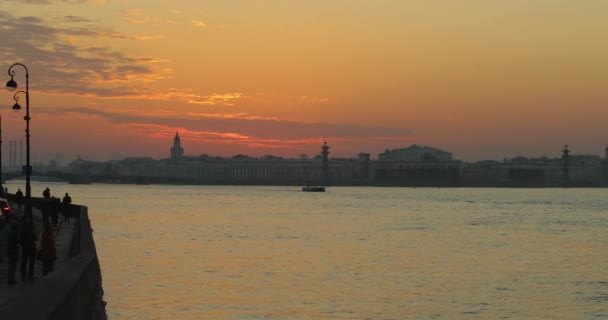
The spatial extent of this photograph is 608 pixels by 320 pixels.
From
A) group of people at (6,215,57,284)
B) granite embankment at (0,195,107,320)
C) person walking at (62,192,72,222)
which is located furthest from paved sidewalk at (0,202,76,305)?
person walking at (62,192,72,222)

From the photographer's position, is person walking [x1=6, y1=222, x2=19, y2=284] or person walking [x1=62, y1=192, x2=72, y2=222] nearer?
person walking [x1=6, y1=222, x2=19, y2=284]

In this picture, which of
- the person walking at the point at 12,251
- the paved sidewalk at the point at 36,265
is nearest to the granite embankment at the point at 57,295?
the paved sidewalk at the point at 36,265

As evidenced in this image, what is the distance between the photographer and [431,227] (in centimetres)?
7031

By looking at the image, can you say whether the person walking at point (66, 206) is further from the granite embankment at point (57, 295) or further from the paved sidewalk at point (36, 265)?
the granite embankment at point (57, 295)

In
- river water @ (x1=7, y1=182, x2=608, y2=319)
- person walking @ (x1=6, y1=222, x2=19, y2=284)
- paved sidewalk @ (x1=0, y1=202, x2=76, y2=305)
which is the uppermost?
person walking @ (x1=6, y1=222, x2=19, y2=284)

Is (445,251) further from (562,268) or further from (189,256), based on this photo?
(189,256)

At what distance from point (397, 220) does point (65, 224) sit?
42040 mm

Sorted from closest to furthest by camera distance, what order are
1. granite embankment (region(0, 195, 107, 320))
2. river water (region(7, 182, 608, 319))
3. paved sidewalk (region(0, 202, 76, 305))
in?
→ granite embankment (region(0, 195, 107, 320)) → paved sidewalk (region(0, 202, 76, 305)) → river water (region(7, 182, 608, 319))

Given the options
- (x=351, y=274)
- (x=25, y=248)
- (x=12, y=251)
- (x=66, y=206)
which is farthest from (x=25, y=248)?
(x=66, y=206)

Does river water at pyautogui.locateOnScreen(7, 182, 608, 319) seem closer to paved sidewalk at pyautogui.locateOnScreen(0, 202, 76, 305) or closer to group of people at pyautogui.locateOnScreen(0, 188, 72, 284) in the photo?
paved sidewalk at pyautogui.locateOnScreen(0, 202, 76, 305)

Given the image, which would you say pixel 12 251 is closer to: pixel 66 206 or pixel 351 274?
pixel 351 274

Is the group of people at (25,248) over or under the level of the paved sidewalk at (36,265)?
over

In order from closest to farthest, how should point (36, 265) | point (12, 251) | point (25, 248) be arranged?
1. point (12, 251)
2. point (25, 248)
3. point (36, 265)

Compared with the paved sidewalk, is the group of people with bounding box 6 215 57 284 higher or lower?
higher
